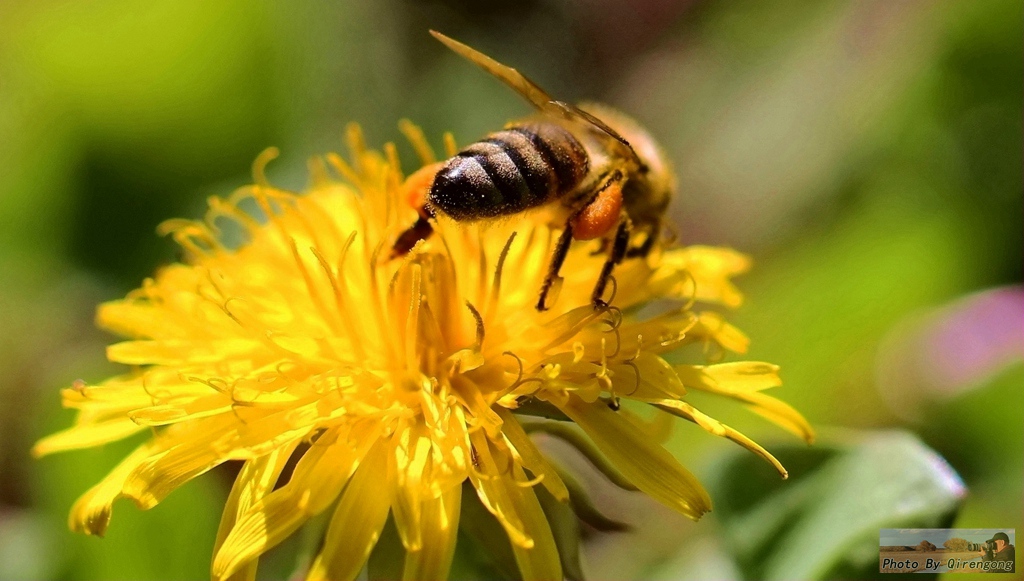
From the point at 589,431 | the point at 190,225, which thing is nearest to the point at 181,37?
the point at 190,225

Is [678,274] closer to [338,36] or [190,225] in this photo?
[190,225]

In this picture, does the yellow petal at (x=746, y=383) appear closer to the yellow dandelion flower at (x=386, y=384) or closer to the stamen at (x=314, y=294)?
the yellow dandelion flower at (x=386, y=384)

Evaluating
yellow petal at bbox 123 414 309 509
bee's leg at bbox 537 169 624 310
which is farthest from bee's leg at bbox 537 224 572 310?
yellow petal at bbox 123 414 309 509

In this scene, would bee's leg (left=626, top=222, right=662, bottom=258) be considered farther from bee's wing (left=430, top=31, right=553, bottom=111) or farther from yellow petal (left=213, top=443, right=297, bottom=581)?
yellow petal (left=213, top=443, right=297, bottom=581)

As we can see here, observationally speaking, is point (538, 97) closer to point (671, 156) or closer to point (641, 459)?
point (641, 459)

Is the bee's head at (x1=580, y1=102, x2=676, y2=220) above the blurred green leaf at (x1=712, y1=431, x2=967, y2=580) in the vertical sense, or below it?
above
